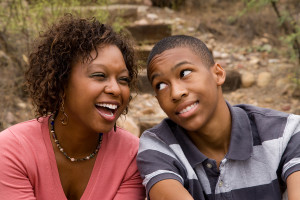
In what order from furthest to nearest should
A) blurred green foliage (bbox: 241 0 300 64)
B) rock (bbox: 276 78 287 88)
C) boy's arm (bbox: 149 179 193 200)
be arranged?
rock (bbox: 276 78 287 88) < blurred green foliage (bbox: 241 0 300 64) < boy's arm (bbox: 149 179 193 200)

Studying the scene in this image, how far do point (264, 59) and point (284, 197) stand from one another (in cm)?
405

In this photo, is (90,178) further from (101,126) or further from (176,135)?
(176,135)

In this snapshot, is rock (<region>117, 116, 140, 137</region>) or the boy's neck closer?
the boy's neck

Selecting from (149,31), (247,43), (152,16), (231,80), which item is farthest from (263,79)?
(152,16)

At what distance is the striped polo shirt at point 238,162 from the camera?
201 centimetres

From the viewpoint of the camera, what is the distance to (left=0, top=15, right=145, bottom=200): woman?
2008 mm

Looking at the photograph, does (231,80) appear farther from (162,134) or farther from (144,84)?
(162,134)

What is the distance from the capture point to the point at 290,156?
1991 mm

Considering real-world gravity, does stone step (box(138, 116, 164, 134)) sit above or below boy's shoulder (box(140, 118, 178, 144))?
below

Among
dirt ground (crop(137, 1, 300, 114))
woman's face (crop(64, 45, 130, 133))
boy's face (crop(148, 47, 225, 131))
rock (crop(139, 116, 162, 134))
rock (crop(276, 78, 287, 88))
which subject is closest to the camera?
woman's face (crop(64, 45, 130, 133))

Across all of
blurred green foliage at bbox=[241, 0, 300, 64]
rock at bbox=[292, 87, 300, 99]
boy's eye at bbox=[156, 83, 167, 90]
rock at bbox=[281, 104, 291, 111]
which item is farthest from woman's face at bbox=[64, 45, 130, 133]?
rock at bbox=[292, 87, 300, 99]

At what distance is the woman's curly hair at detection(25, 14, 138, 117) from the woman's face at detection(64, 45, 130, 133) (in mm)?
43

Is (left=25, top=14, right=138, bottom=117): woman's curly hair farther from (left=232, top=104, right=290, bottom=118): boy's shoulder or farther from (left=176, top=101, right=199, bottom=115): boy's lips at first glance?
(left=232, top=104, right=290, bottom=118): boy's shoulder

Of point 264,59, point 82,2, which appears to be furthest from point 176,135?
point 264,59
